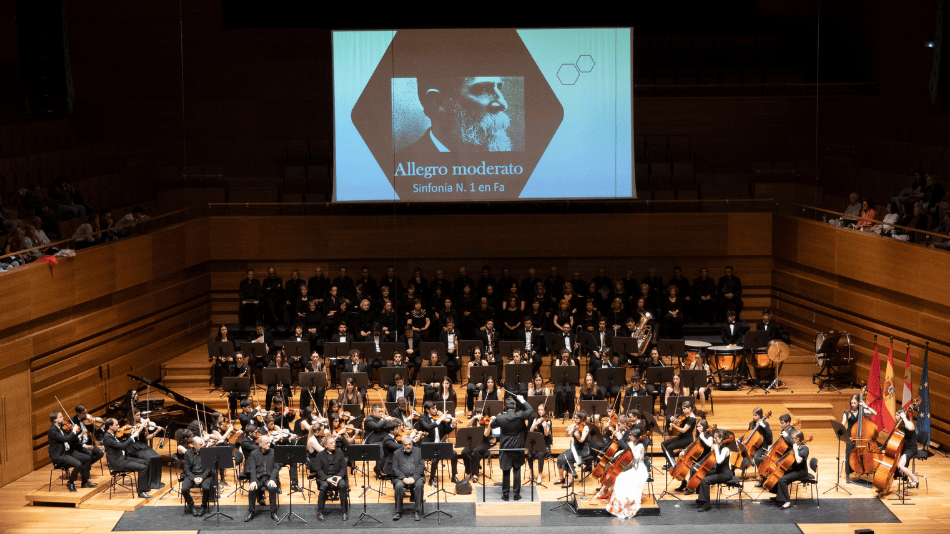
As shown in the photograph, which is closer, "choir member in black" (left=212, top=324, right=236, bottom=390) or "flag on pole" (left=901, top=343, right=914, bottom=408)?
"flag on pole" (left=901, top=343, right=914, bottom=408)

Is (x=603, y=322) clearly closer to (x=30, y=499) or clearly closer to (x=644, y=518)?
(x=644, y=518)

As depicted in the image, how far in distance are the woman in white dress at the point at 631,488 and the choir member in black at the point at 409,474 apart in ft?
7.12

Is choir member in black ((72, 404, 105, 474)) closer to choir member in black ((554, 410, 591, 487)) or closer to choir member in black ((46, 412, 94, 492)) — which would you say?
choir member in black ((46, 412, 94, 492))

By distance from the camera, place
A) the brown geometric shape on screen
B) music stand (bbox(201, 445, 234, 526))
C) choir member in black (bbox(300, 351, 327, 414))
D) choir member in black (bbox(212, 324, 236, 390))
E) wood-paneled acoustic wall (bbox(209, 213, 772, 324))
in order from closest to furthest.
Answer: music stand (bbox(201, 445, 234, 526)) → choir member in black (bbox(300, 351, 327, 414)) → choir member in black (bbox(212, 324, 236, 390)) → the brown geometric shape on screen → wood-paneled acoustic wall (bbox(209, 213, 772, 324))

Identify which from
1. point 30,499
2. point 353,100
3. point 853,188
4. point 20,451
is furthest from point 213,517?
point 853,188

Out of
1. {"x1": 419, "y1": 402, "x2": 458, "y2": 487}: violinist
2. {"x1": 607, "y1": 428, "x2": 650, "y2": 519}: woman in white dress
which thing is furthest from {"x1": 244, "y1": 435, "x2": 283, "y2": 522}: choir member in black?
{"x1": 607, "y1": 428, "x2": 650, "y2": 519}: woman in white dress

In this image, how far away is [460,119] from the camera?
650 inches

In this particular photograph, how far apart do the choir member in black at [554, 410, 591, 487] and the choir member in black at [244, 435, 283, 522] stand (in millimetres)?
3345

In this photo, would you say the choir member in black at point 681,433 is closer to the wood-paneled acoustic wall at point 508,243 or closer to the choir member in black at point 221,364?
the wood-paneled acoustic wall at point 508,243

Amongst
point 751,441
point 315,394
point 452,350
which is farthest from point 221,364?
point 751,441

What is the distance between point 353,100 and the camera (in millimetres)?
16547

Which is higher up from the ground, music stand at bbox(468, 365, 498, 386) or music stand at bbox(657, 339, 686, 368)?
music stand at bbox(657, 339, 686, 368)

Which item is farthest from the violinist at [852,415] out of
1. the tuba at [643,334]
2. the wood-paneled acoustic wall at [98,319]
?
the wood-paneled acoustic wall at [98,319]

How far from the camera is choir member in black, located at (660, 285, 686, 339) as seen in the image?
16500mm
